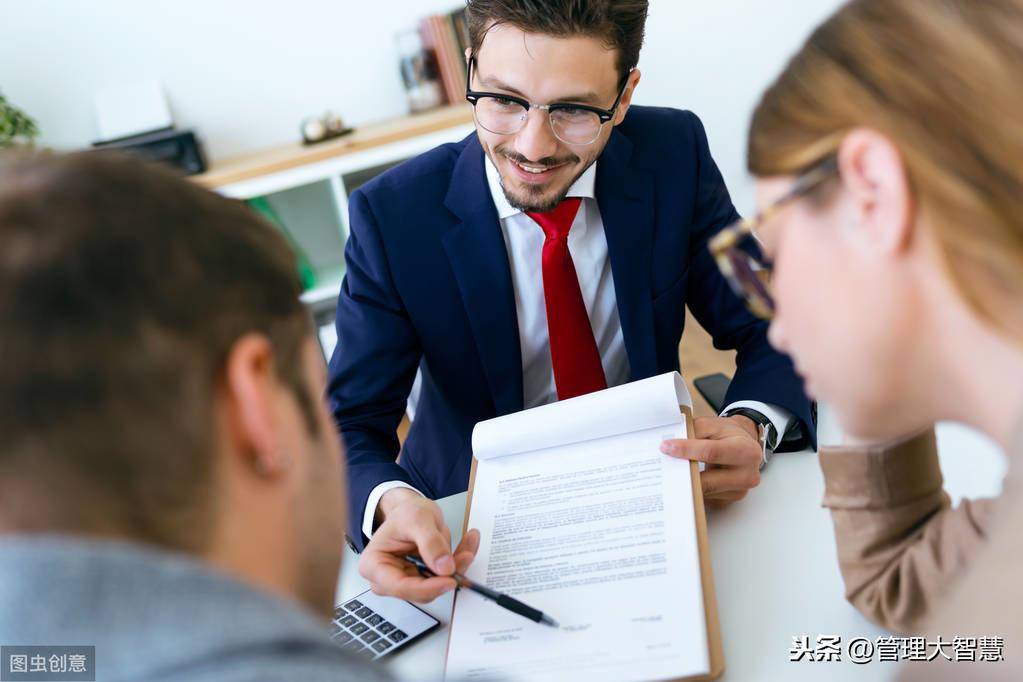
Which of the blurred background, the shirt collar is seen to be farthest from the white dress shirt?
the blurred background

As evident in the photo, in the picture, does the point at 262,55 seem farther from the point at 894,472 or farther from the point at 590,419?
the point at 894,472

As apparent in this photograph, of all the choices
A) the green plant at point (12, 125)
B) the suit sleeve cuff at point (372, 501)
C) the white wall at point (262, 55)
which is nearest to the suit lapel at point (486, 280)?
the suit sleeve cuff at point (372, 501)

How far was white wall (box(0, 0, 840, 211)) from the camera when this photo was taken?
3.09m

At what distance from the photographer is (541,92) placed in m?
1.40

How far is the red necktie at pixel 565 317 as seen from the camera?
1.52m

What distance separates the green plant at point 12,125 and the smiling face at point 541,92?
81.0 inches

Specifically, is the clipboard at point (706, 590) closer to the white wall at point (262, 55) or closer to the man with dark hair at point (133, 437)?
the man with dark hair at point (133, 437)

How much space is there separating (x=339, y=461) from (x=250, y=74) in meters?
2.84

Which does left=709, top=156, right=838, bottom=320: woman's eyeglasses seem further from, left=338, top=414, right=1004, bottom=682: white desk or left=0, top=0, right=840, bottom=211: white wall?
left=0, top=0, right=840, bottom=211: white wall

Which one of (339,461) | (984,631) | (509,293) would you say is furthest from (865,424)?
(509,293)

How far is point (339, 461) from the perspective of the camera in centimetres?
73

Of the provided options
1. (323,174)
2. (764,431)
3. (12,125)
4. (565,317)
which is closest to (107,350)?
(764,431)

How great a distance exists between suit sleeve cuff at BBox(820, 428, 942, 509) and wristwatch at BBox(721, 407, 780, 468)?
10.8 inches

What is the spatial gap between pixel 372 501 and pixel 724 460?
1.60ft
